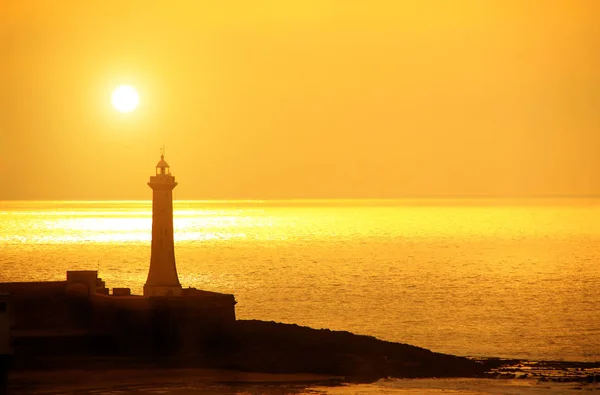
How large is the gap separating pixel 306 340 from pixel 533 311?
24302 mm

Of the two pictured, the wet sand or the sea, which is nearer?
the wet sand

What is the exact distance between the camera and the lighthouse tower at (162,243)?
43.2m

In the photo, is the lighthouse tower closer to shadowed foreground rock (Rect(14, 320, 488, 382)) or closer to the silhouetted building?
the silhouetted building

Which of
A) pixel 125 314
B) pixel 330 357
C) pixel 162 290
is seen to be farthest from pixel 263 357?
pixel 125 314

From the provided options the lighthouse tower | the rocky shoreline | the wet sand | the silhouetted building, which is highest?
the lighthouse tower

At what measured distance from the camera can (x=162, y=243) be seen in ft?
142

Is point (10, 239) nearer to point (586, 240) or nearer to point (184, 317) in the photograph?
→ point (586, 240)

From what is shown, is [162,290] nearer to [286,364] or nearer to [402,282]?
[286,364]

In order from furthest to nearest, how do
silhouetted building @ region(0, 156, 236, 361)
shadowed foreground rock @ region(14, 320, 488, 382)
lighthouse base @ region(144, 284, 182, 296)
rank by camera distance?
1. lighthouse base @ region(144, 284, 182, 296)
2. silhouetted building @ region(0, 156, 236, 361)
3. shadowed foreground rock @ region(14, 320, 488, 382)

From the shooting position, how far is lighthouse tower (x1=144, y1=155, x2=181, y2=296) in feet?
142

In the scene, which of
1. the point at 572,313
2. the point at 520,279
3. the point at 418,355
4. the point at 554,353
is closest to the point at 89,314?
the point at 418,355

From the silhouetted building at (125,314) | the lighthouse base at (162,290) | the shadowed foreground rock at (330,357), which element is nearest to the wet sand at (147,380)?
the shadowed foreground rock at (330,357)

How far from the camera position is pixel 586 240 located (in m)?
156

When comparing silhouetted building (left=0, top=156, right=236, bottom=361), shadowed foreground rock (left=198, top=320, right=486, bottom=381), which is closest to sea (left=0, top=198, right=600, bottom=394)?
shadowed foreground rock (left=198, top=320, right=486, bottom=381)
